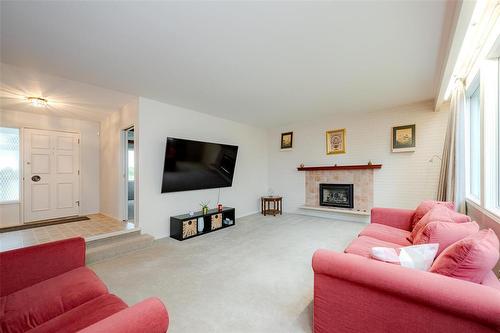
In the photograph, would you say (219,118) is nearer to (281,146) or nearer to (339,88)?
(281,146)

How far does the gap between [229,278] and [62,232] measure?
3127 mm

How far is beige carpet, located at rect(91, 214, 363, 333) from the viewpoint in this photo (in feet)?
5.70

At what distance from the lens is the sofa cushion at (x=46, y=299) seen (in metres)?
1.17

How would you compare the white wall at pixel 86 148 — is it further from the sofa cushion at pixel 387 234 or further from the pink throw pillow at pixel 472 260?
the pink throw pillow at pixel 472 260

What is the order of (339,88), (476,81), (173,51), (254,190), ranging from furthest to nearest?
(254,190) < (339,88) < (476,81) < (173,51)

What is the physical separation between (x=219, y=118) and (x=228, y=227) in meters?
2.52

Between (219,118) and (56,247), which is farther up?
(219,118)

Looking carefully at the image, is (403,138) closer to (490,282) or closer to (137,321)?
(490,282)

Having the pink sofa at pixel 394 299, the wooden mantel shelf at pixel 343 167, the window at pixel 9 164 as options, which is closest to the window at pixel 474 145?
the wooden mantel shelf at pixel 343 167

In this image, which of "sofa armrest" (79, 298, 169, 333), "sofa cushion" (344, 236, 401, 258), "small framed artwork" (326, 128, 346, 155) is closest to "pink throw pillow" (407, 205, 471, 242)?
"sofa cushion" (344, 236, 401, 258)

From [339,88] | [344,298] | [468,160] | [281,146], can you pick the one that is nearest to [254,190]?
[281,146]

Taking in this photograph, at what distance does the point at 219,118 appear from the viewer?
16.6ft

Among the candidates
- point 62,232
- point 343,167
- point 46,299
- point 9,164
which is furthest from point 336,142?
point 9,164

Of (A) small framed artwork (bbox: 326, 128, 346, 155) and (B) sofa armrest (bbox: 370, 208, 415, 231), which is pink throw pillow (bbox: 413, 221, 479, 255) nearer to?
(B) sofa armrest (bbox: 370, 208, 415, 231)
